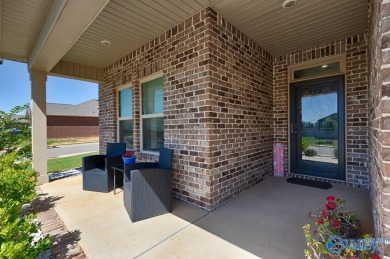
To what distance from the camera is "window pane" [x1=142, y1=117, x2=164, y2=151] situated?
3879 millimetres

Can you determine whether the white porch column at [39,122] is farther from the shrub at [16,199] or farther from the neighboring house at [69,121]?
the neighboring house at [69,121]

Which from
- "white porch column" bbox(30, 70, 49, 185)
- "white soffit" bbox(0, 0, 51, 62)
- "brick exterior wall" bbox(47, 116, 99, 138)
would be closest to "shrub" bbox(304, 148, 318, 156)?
"white soffit" bbox(0, 0, 51, 62)

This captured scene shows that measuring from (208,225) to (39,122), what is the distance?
4.40 meters

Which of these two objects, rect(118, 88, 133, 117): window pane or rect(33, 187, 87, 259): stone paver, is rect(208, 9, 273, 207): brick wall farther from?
rect(118, 88, 133, 117): window pane

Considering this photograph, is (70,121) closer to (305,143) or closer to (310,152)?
(305,143)

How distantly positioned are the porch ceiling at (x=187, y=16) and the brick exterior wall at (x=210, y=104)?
0.61 feet

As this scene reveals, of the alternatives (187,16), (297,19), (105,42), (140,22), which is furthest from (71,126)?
(297,19)

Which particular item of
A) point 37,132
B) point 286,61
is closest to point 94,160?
point 37,132

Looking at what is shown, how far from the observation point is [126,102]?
197 inches

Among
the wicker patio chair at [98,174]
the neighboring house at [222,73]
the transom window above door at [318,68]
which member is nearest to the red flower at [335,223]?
the neighboring house at [222,73]

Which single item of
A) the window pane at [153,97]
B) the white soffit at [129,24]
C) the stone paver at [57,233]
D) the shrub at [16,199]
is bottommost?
the stone paver at [57,233]

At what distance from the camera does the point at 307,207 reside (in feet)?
9.22

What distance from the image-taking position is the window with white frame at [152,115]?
12.8ft

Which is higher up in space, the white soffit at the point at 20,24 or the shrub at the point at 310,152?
the white soffit at the point at 20,24
